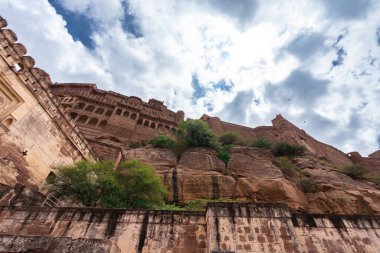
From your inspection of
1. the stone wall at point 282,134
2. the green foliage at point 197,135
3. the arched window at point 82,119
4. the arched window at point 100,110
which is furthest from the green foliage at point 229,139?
the arched window at point 82,119

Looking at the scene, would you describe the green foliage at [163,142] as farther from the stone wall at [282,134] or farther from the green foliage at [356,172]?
the green foliage at [356,172]

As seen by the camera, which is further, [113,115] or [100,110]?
[100,110]

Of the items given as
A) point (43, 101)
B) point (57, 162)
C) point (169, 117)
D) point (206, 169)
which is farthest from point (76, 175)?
point (169, 117)

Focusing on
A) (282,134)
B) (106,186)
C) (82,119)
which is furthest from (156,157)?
(282,134)

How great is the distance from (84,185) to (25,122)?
508 cm

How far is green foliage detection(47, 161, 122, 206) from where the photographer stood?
12977mm

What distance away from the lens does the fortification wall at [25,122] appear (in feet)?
42.1

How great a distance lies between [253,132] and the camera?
46.1 m

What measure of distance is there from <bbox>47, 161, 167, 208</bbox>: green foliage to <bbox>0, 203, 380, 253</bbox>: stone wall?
171 inches

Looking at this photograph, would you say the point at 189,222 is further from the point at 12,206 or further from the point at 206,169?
the point at 206,169

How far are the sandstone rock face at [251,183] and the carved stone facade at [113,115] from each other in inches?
480

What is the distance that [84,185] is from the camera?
42.4ft

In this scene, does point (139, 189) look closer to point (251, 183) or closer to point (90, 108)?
point (251, 183)

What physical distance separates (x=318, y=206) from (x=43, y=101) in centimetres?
2095
